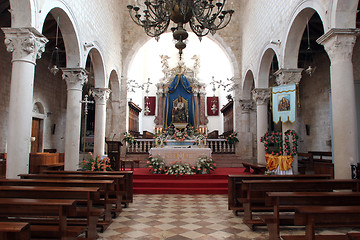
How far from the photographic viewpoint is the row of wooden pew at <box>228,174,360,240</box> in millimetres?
2258

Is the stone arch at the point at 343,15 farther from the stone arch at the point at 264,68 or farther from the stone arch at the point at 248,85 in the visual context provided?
the stone arch at the point at 248,85

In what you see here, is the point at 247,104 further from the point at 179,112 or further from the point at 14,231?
the point at 14,231

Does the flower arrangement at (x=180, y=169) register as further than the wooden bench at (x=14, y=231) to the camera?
Yes

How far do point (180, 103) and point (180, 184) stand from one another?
10.1m

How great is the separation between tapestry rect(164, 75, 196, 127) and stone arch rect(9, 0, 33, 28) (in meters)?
11.6

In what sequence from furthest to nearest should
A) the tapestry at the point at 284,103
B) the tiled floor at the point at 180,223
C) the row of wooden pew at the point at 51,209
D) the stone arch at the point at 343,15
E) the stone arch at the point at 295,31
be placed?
the tapestry at the point at 284,103 < the stone arch at the point at 295,31 < the stone arch at the point at 343,15 < the tiled floor at the point at 180,223 < the row of wooden pew at the point at 51,209

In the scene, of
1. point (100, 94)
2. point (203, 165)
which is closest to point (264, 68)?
point (203, 165)

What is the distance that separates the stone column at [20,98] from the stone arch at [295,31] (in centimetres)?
614

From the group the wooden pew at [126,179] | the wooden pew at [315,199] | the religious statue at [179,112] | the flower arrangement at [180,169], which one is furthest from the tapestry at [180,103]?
the wooden pew at [315,199]

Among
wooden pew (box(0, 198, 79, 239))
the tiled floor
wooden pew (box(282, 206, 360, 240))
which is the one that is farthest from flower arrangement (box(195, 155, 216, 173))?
wooden pew (box(282, 206, 360, 240))

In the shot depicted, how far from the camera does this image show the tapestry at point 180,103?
55.1 ft

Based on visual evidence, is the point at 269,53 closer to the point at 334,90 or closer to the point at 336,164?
the point at 334,90

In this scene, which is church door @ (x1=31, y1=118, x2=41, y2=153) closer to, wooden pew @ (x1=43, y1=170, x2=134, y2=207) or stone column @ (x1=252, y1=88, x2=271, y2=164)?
wooden pew @ (x1=43, y1=170, x2=134, y2=207)

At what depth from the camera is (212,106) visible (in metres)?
20.6
